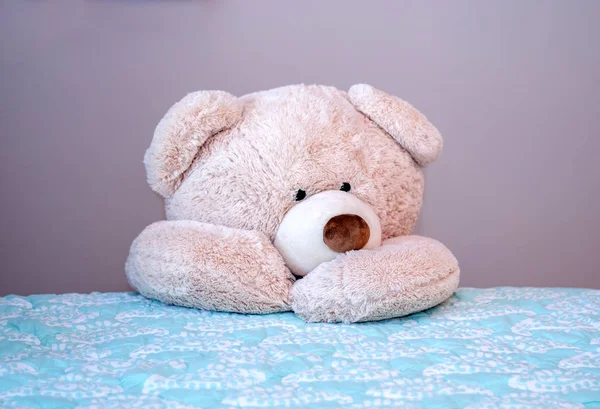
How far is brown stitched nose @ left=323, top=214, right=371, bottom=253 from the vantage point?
1.22 m

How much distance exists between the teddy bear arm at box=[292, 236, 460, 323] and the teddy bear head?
0.20 ft

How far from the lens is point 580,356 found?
3.12 ft

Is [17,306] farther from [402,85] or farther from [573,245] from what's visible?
[573,245]

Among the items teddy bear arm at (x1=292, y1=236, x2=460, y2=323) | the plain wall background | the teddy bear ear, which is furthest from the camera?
the plain wall background

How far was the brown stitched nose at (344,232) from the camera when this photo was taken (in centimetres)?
122

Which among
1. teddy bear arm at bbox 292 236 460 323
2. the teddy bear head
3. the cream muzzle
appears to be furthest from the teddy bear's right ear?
teddy bear arm at bbox 292 236 460 323

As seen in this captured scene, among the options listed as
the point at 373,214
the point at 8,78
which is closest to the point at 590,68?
the point at 373,214

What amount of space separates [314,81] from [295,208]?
2.22ft

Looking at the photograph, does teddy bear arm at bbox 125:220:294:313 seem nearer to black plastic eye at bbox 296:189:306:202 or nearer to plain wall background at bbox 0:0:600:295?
black plastic eye at bbox 296:189:306:202

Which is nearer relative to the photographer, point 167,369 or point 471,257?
point 167,369

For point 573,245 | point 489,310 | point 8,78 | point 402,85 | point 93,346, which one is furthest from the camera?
point 573,245

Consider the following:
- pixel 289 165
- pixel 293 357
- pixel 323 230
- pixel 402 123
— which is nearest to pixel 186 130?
pixel 289 165

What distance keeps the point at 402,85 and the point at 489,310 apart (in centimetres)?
91

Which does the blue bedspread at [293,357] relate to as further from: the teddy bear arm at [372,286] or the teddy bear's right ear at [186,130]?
the teddy bear's right ear at [186,130]
